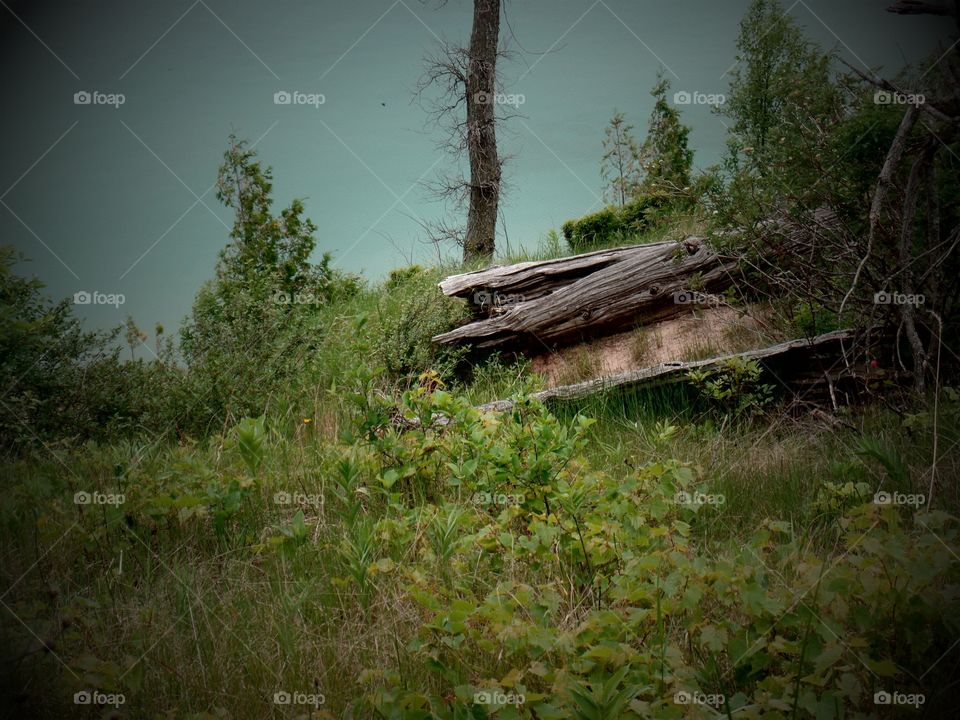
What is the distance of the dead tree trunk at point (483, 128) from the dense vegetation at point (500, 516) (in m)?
Result: 4.20

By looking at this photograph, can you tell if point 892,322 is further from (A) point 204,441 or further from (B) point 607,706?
(A) point 204,441

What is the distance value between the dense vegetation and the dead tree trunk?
4200 millimetres

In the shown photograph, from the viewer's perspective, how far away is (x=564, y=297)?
7.84m

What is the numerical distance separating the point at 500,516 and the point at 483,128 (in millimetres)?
9730

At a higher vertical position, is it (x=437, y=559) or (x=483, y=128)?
(x=483, y=128)

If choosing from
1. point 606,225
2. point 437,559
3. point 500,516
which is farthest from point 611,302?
point 606,225

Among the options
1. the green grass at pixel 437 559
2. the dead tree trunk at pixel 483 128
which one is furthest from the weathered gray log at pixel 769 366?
the dead tree trunk at pixel 483 128

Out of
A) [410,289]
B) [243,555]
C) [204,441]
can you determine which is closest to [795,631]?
[243,555]

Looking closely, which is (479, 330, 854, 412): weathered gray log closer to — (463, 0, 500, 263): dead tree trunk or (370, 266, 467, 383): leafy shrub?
(370, 266, 467, 383): leafy shrub

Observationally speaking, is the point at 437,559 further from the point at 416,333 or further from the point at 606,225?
the point at 606,225

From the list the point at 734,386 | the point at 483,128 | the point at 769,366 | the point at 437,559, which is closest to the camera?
the point at 437,559

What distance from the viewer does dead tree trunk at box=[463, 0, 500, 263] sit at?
1187 cm

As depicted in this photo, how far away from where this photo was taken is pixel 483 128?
12.0 meters

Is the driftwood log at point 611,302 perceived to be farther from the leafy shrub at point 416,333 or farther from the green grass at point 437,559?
the green grass at point 437,559
